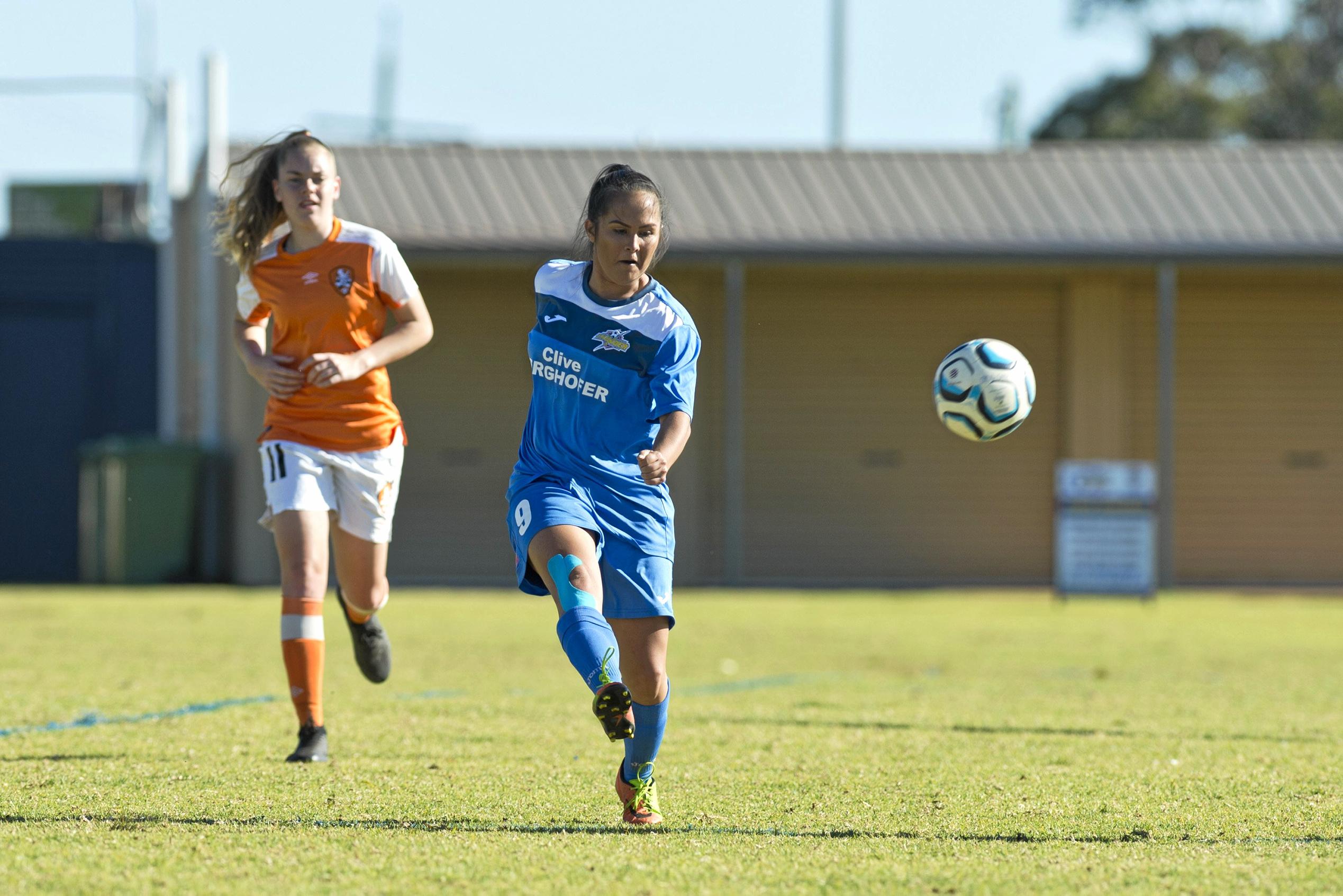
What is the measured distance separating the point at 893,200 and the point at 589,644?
1649 centimetres

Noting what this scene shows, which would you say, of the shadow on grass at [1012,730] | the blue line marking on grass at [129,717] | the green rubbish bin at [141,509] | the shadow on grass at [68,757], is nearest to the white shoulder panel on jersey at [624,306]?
the shadow on grass at [68,757]

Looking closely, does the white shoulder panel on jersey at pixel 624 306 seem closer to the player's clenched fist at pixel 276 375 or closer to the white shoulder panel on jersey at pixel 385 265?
the white shoulder panel on jersey at pixel 385 265

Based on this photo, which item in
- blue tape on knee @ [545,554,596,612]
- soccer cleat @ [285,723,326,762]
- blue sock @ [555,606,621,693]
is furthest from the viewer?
soccer cleat @ [285,723,326,762]

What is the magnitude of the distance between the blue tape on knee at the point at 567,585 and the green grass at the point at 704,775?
62cm

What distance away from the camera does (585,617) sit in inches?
187

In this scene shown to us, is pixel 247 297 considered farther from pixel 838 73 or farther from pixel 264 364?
pixel 838 73

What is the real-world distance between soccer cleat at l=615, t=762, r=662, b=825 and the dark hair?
1573 mm

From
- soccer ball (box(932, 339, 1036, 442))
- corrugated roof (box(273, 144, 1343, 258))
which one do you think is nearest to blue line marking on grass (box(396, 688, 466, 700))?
soccer ball (box(932, 339, 1036, 442))

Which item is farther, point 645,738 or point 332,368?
point 332,368

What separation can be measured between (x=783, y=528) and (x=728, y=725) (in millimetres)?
13724

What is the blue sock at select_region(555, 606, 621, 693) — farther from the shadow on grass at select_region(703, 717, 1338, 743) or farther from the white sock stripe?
the shadow on grass at select_region(703, 717, 1338, 743)

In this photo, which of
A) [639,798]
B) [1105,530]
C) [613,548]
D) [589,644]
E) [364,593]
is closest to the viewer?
[589,644]

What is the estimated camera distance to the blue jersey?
16.9 ft

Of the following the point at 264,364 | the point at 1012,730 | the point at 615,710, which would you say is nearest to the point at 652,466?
the point at 615,710
